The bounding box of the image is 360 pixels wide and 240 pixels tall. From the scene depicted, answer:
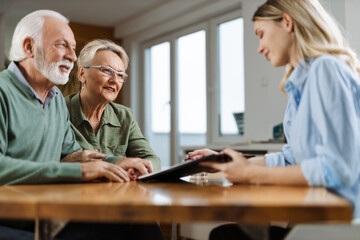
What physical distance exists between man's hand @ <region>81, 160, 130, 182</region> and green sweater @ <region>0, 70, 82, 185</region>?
0.02m

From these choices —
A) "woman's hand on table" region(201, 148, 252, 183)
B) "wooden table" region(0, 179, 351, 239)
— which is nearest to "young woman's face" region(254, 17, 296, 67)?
"woman's hand on table" region(201, 148, 252, 183)

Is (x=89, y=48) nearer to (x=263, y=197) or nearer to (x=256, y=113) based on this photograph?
(x=263, y=197)

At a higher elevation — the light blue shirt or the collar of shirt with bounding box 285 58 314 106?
the collar of shirt with bounding box 285 58 314 106

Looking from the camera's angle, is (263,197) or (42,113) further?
(42,113)

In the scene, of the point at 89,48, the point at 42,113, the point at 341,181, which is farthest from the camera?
the point at 89,48

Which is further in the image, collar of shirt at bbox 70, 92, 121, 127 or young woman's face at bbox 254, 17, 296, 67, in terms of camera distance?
collar of shirt at bbox 70, 92, 121, 127

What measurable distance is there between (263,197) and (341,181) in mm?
229

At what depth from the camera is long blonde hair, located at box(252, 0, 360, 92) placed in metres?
1.11

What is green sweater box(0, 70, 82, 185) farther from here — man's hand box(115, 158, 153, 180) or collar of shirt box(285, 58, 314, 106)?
collar of shirt box(285, 58, 314, 106)

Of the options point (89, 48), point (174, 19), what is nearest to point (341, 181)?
point (89, 48)

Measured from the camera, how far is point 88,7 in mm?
6016

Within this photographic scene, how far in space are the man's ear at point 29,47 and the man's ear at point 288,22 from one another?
83 centimetres

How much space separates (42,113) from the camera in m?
1.39

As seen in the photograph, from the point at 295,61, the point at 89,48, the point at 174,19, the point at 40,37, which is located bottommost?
the point at 295,61
